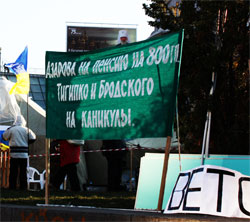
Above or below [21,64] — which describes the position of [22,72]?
below

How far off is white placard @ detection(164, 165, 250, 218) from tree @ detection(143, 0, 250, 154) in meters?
2.77

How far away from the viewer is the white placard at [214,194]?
21.3 feet

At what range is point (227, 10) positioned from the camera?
9.78m

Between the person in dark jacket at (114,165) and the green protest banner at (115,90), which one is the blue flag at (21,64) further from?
the green protest banner at (115,90)

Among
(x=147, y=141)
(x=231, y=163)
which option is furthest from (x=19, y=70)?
(x=231, y=163)

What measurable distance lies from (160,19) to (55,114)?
3.20m

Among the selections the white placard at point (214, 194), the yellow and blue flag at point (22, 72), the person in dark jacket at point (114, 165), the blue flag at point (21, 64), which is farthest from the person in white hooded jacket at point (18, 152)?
the white placard at point (214, 194)

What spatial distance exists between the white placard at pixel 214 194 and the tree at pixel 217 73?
2.77 metres

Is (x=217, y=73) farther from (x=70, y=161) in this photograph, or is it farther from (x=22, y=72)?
(x=22, y=72)

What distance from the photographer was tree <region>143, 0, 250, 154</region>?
31.7 feet

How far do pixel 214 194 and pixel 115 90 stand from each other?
1.87 meters

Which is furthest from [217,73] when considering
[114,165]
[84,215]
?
[84,215]

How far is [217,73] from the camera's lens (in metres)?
9.77

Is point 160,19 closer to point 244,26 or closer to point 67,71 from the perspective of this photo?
point 244,26
